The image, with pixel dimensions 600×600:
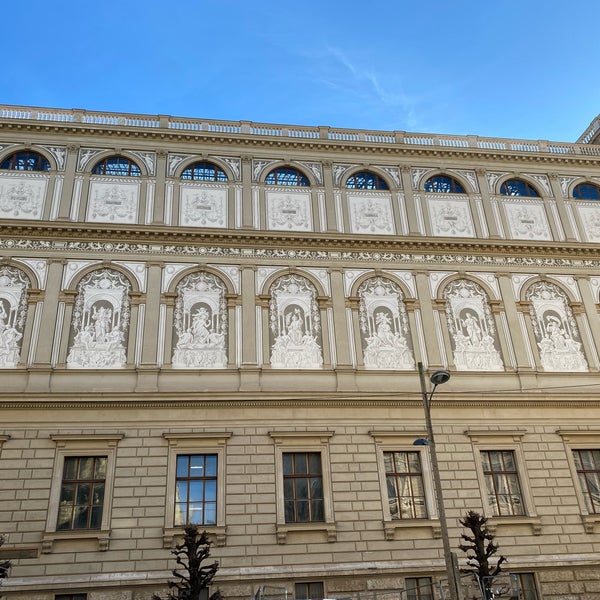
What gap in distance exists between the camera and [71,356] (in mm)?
23969

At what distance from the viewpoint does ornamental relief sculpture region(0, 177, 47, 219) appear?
2653 cm

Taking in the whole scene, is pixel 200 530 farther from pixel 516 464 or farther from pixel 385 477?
pixel 516 464

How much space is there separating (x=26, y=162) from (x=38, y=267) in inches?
218

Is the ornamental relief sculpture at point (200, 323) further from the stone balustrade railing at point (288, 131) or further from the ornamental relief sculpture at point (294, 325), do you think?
the stone balustrade railing at point (288, 131)

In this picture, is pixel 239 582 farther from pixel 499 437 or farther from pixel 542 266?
pixel 542 266

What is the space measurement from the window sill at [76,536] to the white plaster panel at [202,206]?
41.5ft

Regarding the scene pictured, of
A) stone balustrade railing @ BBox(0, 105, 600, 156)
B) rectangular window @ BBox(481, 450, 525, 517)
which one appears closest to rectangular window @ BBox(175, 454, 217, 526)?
rectangular window @ BBox(481, 450, 525, 517)

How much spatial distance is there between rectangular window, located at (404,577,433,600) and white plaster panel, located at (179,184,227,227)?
1568 centimetres

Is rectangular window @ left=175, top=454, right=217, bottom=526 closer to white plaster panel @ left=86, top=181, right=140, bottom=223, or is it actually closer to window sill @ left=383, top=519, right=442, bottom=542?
window sill @ left=383, top=519, right=442, bottom=542

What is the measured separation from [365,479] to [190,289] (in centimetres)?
1008

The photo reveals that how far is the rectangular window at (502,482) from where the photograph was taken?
2364 centimetres

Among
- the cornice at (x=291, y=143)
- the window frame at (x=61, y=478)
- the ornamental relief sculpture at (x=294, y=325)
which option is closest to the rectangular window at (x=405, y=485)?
the ornamental relief sculpture at (x=294, y=325)

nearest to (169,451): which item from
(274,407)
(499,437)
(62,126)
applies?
(274,407)

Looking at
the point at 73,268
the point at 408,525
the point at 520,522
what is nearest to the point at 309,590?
the point at 408,525
